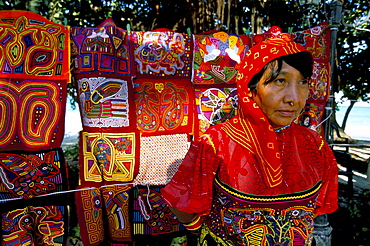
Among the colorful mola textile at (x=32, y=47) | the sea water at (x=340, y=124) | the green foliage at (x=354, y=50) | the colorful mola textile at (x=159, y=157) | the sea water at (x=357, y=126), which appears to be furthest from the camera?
the sea water at (x=357, y=126)

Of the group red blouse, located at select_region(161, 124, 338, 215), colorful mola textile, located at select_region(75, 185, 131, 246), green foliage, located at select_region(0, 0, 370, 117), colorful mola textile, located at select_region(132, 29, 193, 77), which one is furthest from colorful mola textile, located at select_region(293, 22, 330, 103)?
colorful mola textile, located at select_region(75, 185, 131, 246)

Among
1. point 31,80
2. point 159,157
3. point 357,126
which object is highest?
point 31,80

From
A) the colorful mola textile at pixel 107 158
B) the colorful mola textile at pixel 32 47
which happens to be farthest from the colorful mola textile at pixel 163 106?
the colorful mola textile at pixel 32 47

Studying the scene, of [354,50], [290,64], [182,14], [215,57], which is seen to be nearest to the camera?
[290,64]

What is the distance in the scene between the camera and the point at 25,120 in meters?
1.73

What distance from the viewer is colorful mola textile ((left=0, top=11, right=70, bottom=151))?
5.51 ft

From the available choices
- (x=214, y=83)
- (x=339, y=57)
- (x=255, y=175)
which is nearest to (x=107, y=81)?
(x=214, y=83)

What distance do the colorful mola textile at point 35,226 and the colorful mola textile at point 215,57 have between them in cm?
141

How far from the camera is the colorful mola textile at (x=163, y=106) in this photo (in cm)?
204

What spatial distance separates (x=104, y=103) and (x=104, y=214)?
83cm

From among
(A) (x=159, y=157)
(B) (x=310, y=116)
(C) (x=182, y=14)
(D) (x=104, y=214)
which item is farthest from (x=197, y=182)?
(C) (x=182, y=14)

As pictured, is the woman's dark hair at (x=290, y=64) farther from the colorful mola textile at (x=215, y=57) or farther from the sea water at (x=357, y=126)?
Answer: the sea water at (x=357, y=126)

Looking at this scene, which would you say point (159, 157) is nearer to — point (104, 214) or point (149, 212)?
point (149, 212)

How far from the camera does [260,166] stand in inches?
41.5
